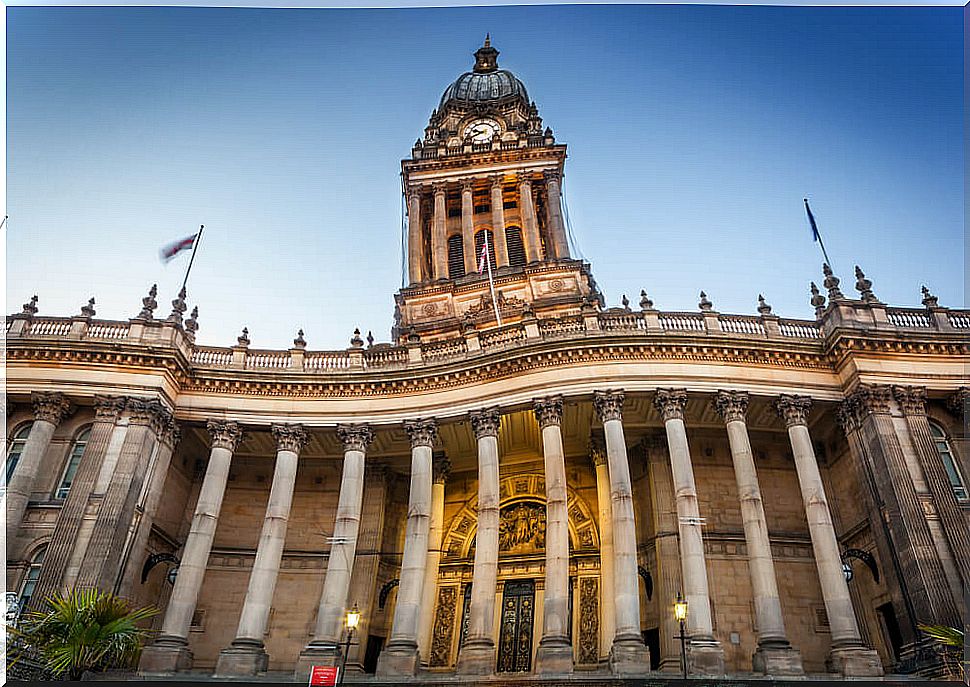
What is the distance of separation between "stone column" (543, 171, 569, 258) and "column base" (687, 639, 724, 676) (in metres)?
29.1

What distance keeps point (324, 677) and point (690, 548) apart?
487 inches

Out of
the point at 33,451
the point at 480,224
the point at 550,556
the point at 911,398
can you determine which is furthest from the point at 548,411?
the point at 480,224

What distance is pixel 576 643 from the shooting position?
27.3 metres

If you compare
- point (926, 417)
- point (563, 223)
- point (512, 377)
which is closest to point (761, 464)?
point (926, 417)

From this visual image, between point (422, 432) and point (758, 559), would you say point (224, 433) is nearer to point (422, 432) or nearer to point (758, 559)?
point (422, 432)

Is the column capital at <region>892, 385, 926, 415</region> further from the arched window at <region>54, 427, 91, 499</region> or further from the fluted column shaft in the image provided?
the arched window at <region>54, 427, 91, 499</region>

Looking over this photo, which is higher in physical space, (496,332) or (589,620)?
(496,332)

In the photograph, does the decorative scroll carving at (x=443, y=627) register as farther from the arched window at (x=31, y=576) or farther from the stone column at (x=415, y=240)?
the stone column at (x=415, y=240)

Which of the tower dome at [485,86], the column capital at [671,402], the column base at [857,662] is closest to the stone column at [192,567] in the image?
the column capital at [671,402]

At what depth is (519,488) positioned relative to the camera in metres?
31.9

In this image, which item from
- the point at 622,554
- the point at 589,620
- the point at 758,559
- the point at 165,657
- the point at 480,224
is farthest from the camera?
the point at 480,224

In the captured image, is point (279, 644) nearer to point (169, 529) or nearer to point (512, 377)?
point (169, 529)

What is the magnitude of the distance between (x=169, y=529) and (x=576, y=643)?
1758 centimetres

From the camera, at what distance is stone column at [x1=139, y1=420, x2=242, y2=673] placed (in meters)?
23.6
